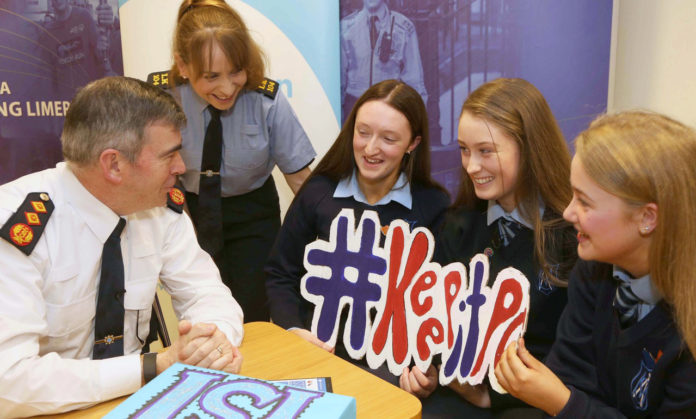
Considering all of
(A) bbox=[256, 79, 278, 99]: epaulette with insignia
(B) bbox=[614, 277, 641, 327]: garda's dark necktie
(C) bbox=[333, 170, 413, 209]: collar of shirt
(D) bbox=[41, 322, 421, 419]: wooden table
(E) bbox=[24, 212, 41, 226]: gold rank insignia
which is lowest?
(D) bbox=[41, 322, 421, 419]: wooden table

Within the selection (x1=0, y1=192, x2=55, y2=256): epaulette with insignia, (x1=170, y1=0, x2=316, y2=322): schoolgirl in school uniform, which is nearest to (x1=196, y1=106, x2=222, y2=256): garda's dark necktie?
(x1=170, y1=0, x2=316, y2=322): schoolgirl in school uniform

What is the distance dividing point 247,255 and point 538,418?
1513mm

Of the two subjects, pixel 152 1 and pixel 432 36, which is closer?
pixel 432 36

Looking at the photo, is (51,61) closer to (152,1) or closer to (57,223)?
(152,1)

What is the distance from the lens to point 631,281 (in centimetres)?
128

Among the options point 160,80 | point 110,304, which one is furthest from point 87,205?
point 160,80

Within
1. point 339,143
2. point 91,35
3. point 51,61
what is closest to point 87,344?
point 339,143

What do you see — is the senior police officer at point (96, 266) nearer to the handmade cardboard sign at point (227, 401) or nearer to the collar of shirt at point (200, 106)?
the handmade cardboard sign at point (227, 401)

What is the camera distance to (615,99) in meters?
2.59

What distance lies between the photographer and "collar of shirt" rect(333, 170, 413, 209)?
6.61ft

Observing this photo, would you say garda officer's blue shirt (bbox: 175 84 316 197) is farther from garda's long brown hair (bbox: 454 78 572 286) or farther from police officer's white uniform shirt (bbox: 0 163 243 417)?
garda's long brown hair (bbox: 454 78 572 286)

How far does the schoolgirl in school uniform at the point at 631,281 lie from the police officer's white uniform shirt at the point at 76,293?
0.87 m

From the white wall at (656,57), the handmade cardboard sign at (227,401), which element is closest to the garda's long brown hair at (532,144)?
the white wall at (656,57)

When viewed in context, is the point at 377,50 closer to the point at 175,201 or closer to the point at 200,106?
the point at 200,106
